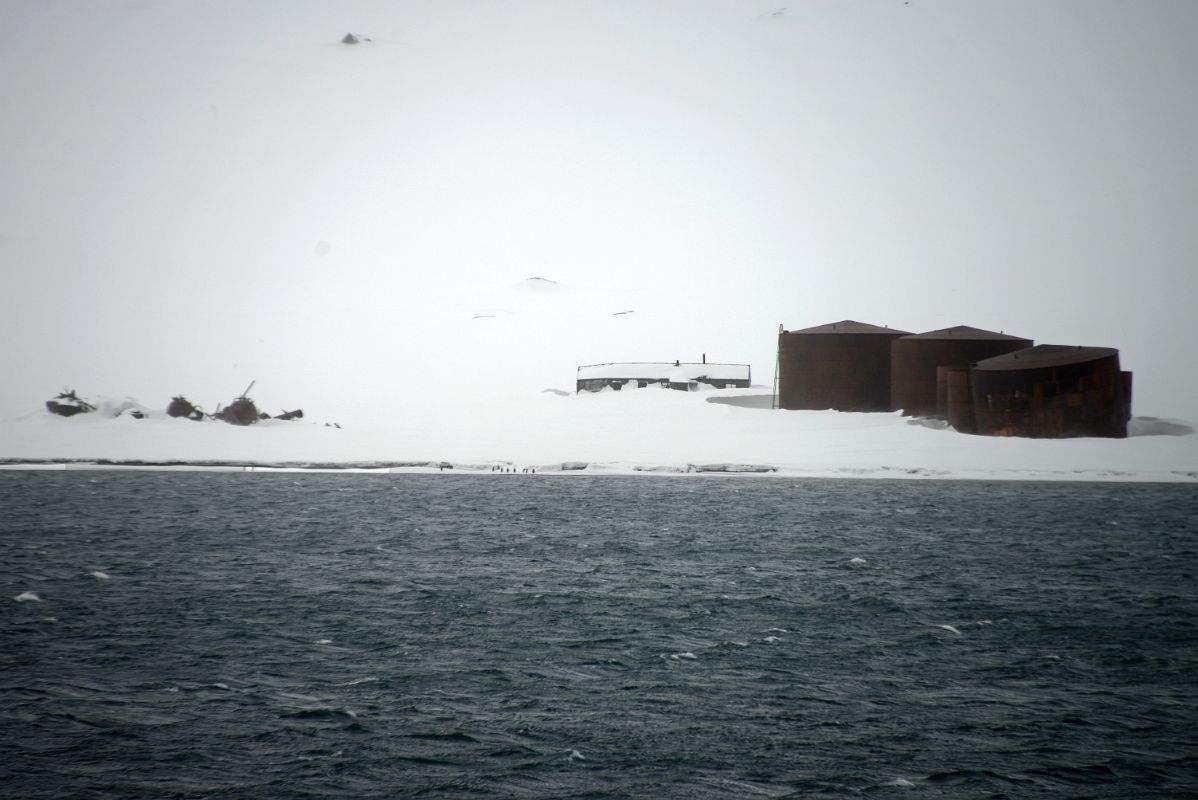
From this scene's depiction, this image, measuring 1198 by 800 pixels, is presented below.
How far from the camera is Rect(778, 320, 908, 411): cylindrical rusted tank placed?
64500 millimetres

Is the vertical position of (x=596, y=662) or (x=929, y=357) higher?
(x=929, y=357)

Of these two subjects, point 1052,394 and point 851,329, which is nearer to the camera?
point 1052,394

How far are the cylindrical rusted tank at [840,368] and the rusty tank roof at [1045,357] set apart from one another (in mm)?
9509

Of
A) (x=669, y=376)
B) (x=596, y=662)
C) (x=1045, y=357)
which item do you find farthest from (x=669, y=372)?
(x=596, y=662)

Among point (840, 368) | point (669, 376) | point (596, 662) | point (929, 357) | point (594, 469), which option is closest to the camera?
point (596, 662)

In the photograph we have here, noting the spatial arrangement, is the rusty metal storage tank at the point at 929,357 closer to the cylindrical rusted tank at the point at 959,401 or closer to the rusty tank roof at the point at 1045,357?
the cylindrical rusted tank at the point at 959,401

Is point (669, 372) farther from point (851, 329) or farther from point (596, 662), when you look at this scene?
point (596, 662)

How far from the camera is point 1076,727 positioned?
537 inches

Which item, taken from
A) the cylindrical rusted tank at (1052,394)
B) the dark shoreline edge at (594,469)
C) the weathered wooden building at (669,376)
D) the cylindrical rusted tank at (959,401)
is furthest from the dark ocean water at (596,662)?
the weathered wooden building at (669,376)

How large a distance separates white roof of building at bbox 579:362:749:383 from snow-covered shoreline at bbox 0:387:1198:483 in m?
4.43

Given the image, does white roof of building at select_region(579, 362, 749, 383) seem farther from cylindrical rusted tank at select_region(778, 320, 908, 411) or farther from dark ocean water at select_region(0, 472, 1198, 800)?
dark ocean water at select_region(0, 472, 1198, 800)

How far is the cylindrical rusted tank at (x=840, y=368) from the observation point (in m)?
64.5

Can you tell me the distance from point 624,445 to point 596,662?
4681cm

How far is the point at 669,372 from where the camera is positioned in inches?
3297
